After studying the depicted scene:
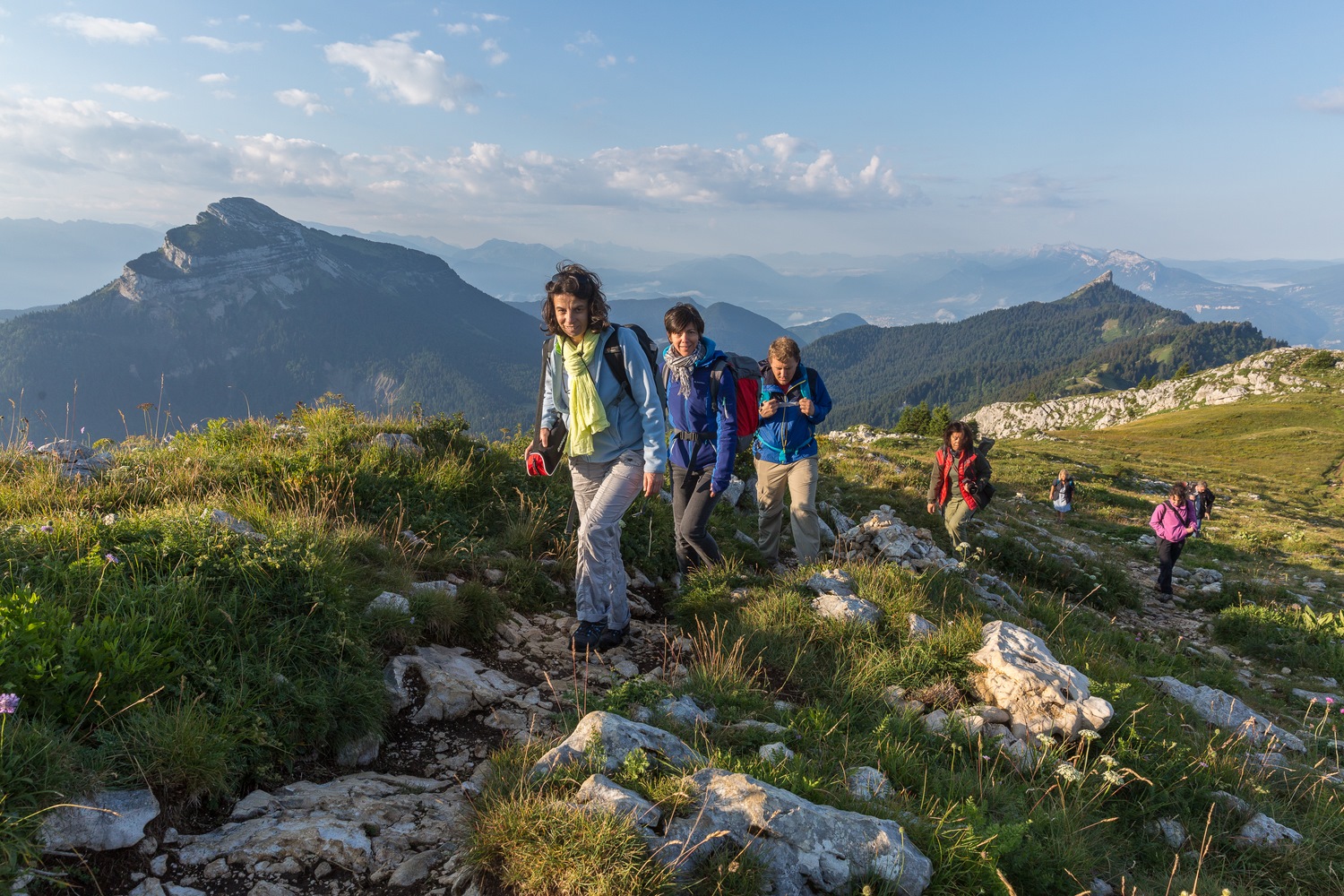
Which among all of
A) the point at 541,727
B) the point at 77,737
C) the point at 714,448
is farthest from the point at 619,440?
the point at 77,737

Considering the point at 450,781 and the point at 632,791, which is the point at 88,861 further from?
the point at 632,791

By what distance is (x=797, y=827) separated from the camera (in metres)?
3.01

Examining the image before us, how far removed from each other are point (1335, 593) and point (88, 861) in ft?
61.5

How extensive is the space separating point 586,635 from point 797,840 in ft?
10.3

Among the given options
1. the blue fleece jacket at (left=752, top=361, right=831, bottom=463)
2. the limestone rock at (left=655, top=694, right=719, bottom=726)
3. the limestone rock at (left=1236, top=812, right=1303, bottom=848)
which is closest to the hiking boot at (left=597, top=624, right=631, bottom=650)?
the limestone rock at (left=655, top=694, right=719, bottom=726)

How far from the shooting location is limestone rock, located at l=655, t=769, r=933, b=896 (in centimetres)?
286

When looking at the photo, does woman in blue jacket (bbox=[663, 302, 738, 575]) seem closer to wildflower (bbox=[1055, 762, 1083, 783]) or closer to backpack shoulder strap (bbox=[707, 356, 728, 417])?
backpack shoulder strap (bbox=[707, 356, 728, 417])

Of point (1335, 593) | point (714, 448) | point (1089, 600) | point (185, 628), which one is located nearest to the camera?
point (185, 628)

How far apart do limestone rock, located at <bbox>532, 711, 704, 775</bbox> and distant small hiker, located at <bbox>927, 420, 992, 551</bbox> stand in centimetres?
699

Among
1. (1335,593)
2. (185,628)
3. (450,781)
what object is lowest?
(1335,593)

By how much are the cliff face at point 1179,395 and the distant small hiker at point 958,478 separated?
75.9 meters

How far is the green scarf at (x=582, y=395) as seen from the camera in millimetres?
5266

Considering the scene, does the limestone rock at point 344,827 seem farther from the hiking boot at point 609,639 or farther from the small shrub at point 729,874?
the hiking boot at point 609,639

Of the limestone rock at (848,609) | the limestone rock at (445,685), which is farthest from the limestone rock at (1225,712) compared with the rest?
the limestone rock at (445,685)
